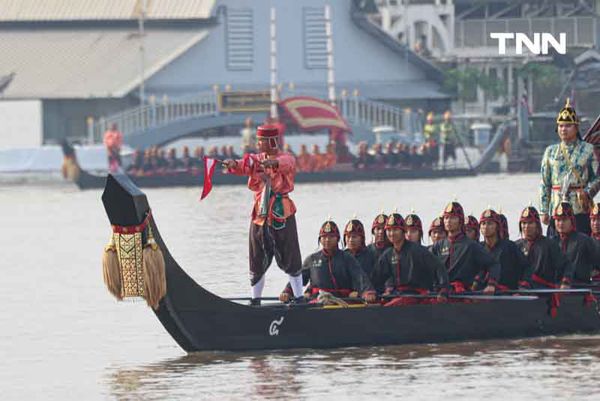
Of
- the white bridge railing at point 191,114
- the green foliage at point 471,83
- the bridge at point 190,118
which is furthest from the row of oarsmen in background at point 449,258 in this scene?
the green foliage at point 471,83

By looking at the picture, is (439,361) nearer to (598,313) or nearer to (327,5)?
(598,313)

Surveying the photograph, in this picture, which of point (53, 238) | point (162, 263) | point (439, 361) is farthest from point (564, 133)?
point (53, 238)

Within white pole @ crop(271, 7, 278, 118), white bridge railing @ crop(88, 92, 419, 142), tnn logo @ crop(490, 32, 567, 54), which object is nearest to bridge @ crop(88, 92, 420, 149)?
white bridge railing @ crop(88, 92, 419, 142)

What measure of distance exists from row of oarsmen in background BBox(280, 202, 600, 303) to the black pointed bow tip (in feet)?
6.92

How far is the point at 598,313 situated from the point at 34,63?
55.9 meters

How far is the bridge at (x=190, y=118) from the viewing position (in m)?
69.5

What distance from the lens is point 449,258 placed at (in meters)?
22.0

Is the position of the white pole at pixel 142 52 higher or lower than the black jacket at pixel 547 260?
higher

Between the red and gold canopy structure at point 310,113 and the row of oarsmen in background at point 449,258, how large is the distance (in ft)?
149

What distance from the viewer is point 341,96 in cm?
7481

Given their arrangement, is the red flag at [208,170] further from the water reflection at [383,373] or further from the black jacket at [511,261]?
the black jacket at [511,261]

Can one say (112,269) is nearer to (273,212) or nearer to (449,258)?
(273,212)

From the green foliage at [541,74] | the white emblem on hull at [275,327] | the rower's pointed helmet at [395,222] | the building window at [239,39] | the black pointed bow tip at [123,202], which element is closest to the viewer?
the black pointed bow tip at [123,202]

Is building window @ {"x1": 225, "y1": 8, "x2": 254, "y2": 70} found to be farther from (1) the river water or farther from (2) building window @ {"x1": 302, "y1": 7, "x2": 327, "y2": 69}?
(1) the river water
